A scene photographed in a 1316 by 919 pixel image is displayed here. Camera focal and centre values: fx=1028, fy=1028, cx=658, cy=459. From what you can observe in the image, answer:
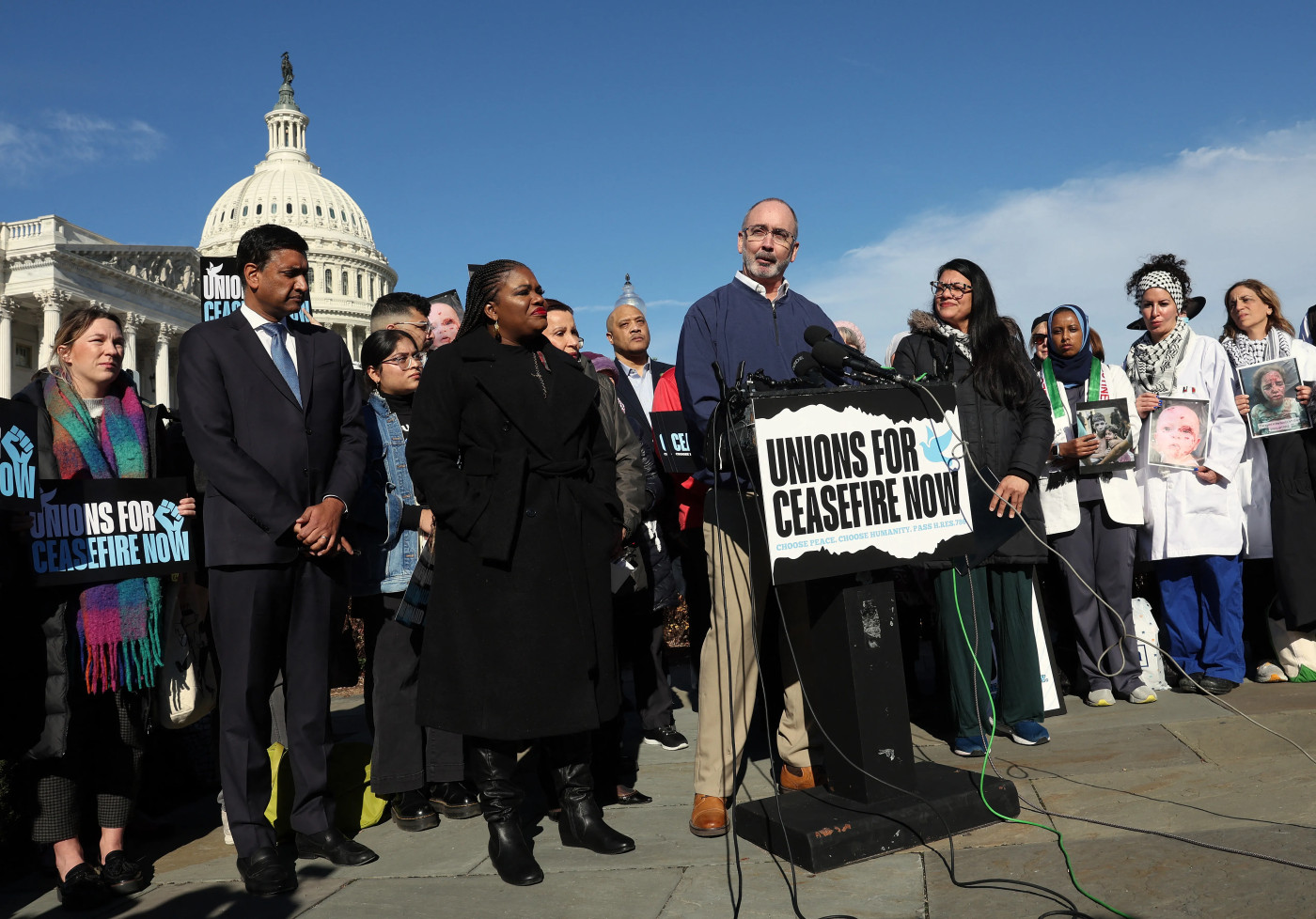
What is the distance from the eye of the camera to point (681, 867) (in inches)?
135

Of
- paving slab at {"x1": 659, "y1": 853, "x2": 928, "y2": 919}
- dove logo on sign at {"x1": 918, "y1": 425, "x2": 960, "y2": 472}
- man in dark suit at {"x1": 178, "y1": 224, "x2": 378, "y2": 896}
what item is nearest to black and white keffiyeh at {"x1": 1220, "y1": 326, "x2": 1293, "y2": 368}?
dove logo on sign at {"x1": 918, "y1": 425, "x2": 960, "y2": 472}

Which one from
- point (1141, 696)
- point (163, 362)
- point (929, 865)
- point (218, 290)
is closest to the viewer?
point (929, 865)

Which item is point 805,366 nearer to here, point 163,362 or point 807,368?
point 807,368

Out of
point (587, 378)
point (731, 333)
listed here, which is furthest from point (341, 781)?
point (731, 333)

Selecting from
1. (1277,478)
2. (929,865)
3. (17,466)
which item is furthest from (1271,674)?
(17,466)

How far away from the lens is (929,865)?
127 inches

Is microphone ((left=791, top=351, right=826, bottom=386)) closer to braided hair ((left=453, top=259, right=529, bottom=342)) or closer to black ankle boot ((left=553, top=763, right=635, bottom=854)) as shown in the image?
braided hair ((left=453, top=259, right=529, bottom=342))

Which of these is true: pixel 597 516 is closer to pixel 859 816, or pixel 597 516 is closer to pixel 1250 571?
pixel 859 816

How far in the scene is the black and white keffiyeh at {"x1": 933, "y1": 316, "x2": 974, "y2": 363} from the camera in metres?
4.98

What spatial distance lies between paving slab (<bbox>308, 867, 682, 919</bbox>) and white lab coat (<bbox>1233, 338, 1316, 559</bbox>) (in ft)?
15.1

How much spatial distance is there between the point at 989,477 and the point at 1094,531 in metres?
1.62

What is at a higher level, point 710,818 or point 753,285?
point 753,285

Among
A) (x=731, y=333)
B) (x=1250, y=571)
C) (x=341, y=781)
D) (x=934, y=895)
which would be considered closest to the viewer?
(x=934, y=895)

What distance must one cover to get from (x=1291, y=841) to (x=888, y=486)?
1594 mm
